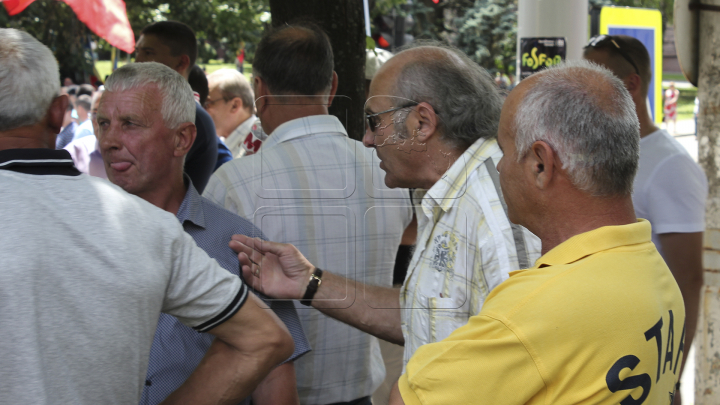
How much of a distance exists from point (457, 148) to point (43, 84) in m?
1.15

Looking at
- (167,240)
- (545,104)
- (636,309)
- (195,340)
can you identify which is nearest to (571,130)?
(545,104)

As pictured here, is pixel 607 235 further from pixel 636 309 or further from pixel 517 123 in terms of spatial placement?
pixel 517 123

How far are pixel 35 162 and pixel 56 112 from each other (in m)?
0.32

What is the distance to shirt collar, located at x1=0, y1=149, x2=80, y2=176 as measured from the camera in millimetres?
1432

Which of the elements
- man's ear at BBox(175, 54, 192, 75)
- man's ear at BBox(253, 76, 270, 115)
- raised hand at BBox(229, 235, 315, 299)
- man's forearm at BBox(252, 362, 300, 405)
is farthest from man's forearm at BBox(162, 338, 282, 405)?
man's ear at BBox(175, 54, 192, 75)

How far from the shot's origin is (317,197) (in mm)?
2455

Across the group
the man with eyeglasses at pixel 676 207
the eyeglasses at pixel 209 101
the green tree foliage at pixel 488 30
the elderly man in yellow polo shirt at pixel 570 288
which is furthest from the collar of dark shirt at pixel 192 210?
the green tree foliage at pixel 488 30

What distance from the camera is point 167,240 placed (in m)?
1.49

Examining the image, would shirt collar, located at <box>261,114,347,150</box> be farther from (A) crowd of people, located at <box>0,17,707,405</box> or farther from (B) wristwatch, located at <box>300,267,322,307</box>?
(B) wristwatch, located at <box>300,267,322,307</box>

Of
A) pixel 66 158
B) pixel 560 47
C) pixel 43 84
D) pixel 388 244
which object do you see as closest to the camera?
pixel 66 158

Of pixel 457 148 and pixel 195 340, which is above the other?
pixel 457 148

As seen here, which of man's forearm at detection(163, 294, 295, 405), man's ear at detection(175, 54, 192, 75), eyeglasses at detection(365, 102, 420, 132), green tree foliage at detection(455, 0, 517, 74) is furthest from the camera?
green tree foliage at detection(455, 0, 517, 74)

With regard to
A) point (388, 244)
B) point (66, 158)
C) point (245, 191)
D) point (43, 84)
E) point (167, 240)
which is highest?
point (43, 84)

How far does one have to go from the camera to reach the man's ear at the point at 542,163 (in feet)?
4.60
